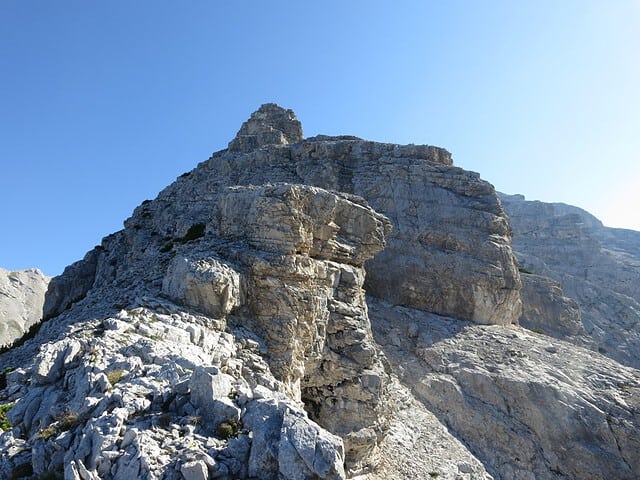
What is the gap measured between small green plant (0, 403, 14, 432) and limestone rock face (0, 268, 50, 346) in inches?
3757

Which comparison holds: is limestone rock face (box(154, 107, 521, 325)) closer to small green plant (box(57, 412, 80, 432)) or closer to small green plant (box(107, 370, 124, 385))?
small green plant (box(107, 370, 124, 385))

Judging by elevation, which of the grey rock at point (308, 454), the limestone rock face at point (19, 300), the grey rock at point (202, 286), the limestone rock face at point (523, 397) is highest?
the limestone rock face at point (19, 300)

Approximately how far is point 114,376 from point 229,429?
12.7 feet

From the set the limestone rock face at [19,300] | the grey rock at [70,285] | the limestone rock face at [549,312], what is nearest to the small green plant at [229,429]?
the grey rock at [70,285]

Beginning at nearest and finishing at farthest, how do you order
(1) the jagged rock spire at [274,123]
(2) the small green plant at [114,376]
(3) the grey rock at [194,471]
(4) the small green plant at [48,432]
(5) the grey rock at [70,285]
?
(3) the grey rock at [194,471] → (4) the small green plant at [48,432] → (2) the small green plant at [114,376] → (5) the grey rock at [70,285] → (1) the jagged rock spire at [274,123]

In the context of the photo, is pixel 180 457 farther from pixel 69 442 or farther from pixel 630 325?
pixel 630 325

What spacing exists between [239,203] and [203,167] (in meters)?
36.4

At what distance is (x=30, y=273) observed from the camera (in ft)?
401

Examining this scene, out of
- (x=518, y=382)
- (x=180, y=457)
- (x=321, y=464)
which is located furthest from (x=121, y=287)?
(x=518, y=382)

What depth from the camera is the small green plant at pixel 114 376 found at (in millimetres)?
11172

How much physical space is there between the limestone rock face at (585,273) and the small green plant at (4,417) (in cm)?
6335

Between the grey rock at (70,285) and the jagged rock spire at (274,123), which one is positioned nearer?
the grey rock at (70,285)

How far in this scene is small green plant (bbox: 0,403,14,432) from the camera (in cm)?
1080

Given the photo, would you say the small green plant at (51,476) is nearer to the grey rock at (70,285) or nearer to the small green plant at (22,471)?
the small green plant at (22,471)
